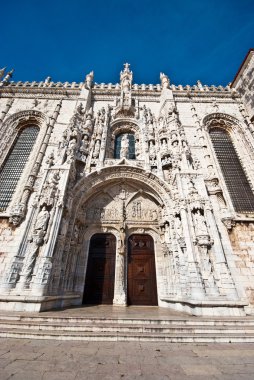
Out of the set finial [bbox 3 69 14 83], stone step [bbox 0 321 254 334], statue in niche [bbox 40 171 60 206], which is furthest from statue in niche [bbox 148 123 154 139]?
finial [bbox 3 69 14 83]

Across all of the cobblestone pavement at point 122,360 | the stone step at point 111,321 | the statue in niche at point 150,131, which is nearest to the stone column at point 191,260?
the stone step at point 111,321

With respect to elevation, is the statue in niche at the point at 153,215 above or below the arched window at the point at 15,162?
below

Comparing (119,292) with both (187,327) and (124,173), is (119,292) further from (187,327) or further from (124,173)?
(124,173)

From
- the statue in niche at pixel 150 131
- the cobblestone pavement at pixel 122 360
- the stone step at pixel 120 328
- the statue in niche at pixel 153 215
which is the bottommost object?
the cobblestone pavement at pixel 122 360

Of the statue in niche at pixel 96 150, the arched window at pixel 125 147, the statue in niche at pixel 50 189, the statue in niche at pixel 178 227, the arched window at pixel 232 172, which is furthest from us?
the arched window at pixel 125 147

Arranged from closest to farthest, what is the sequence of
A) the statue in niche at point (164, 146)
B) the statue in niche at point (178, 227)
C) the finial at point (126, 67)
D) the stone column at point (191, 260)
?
the stone column at point (191, 260)
the statue in niche at point (178, 227)
the statue in niche at point (164, 146)
the finial at point (126, 67)

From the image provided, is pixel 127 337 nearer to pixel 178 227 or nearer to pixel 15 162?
pixel 178 227

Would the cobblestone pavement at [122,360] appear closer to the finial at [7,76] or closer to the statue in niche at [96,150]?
the statue in niche at [96,150]

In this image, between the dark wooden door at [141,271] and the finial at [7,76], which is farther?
the finial at [7,76]

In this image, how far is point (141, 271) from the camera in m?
8.25

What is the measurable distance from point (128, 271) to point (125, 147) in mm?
6775

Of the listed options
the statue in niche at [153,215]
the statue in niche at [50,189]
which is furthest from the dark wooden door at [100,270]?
the statue in niche at [50,189]

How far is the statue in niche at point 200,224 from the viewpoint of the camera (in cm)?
668

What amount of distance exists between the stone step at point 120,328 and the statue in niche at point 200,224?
303 centimetres
